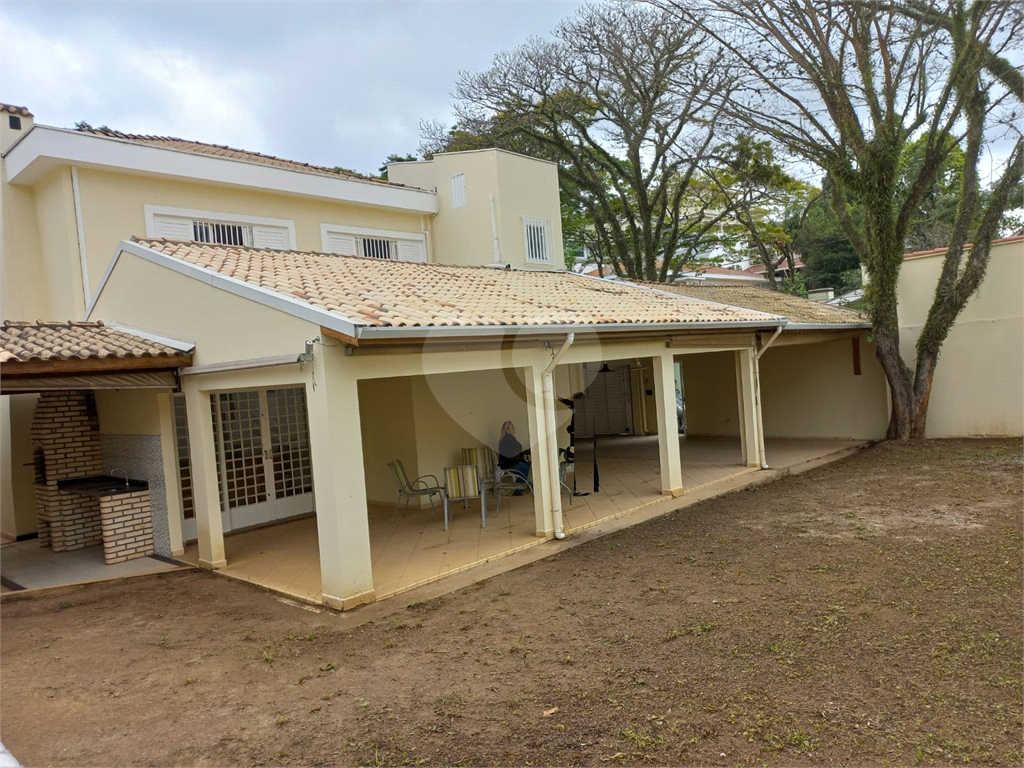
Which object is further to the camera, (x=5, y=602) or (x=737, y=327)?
(x=737, y=327)

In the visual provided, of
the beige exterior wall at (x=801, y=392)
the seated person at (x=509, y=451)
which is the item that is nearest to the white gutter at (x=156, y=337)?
the seated person at (x=509, y=451)

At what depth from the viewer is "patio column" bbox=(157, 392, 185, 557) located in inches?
347

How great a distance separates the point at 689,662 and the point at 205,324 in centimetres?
608

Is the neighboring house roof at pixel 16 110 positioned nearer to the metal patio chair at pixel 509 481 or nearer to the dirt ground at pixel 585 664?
the dirt ground at pixel 585 664

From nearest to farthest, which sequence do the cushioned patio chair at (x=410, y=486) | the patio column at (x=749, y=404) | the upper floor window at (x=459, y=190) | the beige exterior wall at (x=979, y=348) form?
1. the cushioned patio chair at (x=410, y=486)
2. the patio column at (x=749, y=404)
3. the beige exterior wall at (x=979, y=348)
4. the upper floor window at (x=459, y=190)

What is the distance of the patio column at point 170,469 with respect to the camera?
28.9ft

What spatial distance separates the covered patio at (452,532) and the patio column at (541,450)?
287mm

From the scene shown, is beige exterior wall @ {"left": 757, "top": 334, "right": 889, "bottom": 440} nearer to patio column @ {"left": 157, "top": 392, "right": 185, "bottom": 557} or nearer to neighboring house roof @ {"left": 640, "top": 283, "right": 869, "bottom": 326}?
neighboring house roof @ {"left": 640, "top": 283, "right": 869, "bottom": 326}

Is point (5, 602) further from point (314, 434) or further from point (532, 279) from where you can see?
point (532, 279)

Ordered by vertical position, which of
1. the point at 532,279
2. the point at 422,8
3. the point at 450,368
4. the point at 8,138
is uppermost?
the point at 422,8

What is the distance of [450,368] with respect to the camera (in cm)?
723

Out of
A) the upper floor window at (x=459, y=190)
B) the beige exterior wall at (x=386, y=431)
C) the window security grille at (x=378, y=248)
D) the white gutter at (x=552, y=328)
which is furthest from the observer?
the upper floor window at (x=459, y=190)

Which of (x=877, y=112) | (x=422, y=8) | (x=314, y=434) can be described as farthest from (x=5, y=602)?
(x=877, y=112)

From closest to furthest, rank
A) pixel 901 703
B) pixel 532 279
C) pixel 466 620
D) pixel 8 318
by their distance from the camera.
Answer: pixel 901 703 → pixel 466 620 → pixel 8 318 → pixel 532 279
